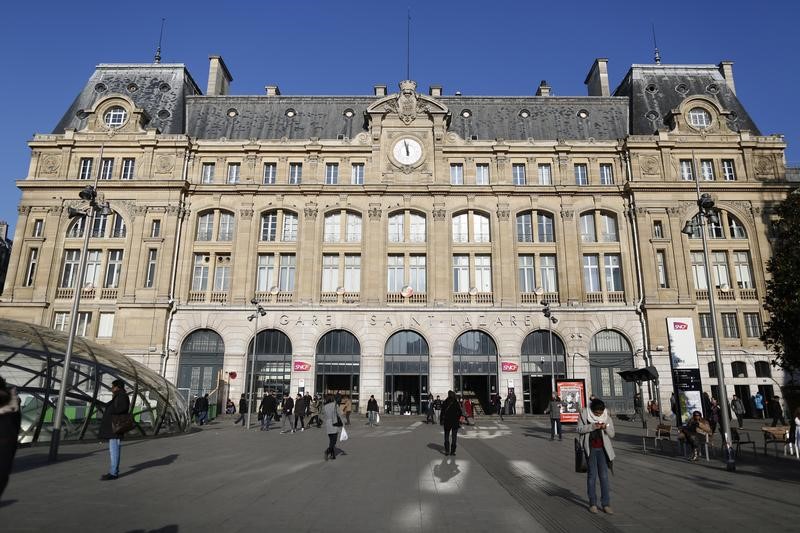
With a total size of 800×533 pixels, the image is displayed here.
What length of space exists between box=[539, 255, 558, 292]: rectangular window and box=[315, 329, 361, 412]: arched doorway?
48.4ft

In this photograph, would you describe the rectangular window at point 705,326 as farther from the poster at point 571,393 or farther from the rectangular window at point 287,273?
the rectangular window at point 287,273

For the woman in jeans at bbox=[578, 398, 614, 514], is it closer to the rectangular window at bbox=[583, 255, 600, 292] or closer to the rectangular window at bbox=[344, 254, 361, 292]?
the rectangular window at bbox=[344, 254, 361, 292]

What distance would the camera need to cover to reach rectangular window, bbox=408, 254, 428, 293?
129ft

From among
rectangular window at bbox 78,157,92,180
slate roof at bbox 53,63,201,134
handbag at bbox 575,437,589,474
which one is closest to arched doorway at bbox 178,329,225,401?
rectangular window at bbox 78,157,92,180

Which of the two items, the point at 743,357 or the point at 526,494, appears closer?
the point at 526,494

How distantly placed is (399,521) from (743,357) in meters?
37.4

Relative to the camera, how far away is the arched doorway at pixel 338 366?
123 ft

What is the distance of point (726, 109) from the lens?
4278 centimetres

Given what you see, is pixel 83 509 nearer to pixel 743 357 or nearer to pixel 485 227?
pixel 485 227

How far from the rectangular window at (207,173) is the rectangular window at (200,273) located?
250 inches

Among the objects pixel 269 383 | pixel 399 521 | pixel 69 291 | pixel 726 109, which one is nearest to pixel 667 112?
pixel 726 109

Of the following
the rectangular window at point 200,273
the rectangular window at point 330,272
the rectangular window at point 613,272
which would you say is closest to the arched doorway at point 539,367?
the rectangular window at point 613,272

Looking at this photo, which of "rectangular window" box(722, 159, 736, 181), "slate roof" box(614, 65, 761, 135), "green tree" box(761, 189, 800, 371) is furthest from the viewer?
"slate roof" box(614, 65, 761, 135)

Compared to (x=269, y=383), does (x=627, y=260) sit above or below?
above
